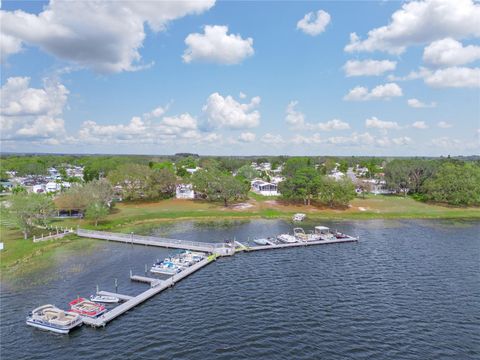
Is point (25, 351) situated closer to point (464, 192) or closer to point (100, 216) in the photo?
point (100, 216)

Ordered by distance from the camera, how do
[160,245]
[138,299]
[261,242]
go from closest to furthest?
[138,299] < [160,245] < [261,242]

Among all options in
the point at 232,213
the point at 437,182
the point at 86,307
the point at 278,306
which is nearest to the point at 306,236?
the point at 232,213

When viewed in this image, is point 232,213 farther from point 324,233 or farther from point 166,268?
point 166,268

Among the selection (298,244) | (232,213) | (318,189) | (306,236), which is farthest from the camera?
(318,189)

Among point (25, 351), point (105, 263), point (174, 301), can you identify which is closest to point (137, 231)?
point (105, 263)

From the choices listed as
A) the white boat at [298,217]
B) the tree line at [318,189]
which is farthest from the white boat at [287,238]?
the tree line at [318,189]

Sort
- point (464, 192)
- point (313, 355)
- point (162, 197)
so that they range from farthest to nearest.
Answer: point (162, 197), point (464, 192), point (313, 355)
